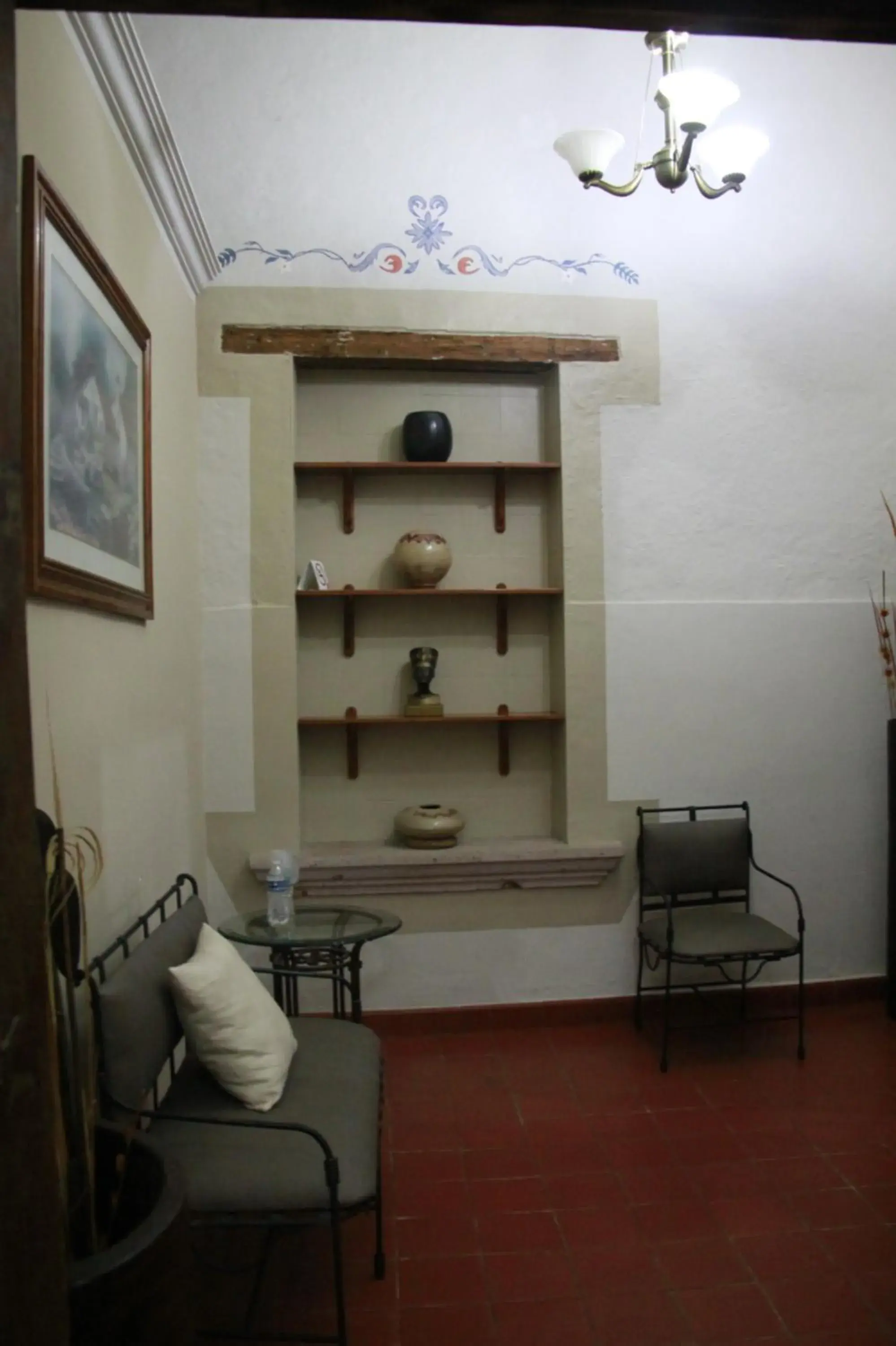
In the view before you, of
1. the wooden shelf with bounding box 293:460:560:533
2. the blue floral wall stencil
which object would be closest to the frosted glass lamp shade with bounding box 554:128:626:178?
the blue floral wall stencil

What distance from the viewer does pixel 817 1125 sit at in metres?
2.93

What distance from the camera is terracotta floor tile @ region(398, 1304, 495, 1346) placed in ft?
6.62

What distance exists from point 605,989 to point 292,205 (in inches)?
133

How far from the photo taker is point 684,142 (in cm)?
301

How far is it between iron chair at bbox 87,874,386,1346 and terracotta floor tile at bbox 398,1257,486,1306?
67 millimetres

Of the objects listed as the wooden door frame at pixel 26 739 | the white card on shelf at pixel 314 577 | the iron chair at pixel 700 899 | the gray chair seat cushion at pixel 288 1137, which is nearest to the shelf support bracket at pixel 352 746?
the white card on shelf at pixel 314 577

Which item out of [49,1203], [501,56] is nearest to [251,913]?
[49,1203]

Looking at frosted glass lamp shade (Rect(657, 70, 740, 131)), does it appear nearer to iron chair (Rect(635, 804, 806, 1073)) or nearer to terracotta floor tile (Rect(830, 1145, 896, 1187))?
iron chair (Rect(635, 804, 806, 1073))

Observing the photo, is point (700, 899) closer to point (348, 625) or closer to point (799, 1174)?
point (799, 1174)

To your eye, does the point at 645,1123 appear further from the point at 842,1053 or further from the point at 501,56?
the point at 501,56

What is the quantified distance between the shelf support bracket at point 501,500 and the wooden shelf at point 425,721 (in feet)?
2.49

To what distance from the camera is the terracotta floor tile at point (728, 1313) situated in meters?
2.03

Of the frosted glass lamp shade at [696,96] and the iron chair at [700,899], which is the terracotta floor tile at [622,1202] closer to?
the iron chair at [700,899]

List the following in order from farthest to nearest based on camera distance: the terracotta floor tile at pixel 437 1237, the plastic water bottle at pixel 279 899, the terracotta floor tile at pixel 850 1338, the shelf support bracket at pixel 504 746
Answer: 1. the shelf support bracket at pixel 504 746
2. the plastic water bottle at pixel 279 899
3. the terracotta floor tile at pixel 437 1237
4. the terracotta floor tile at pixel 850 1338
